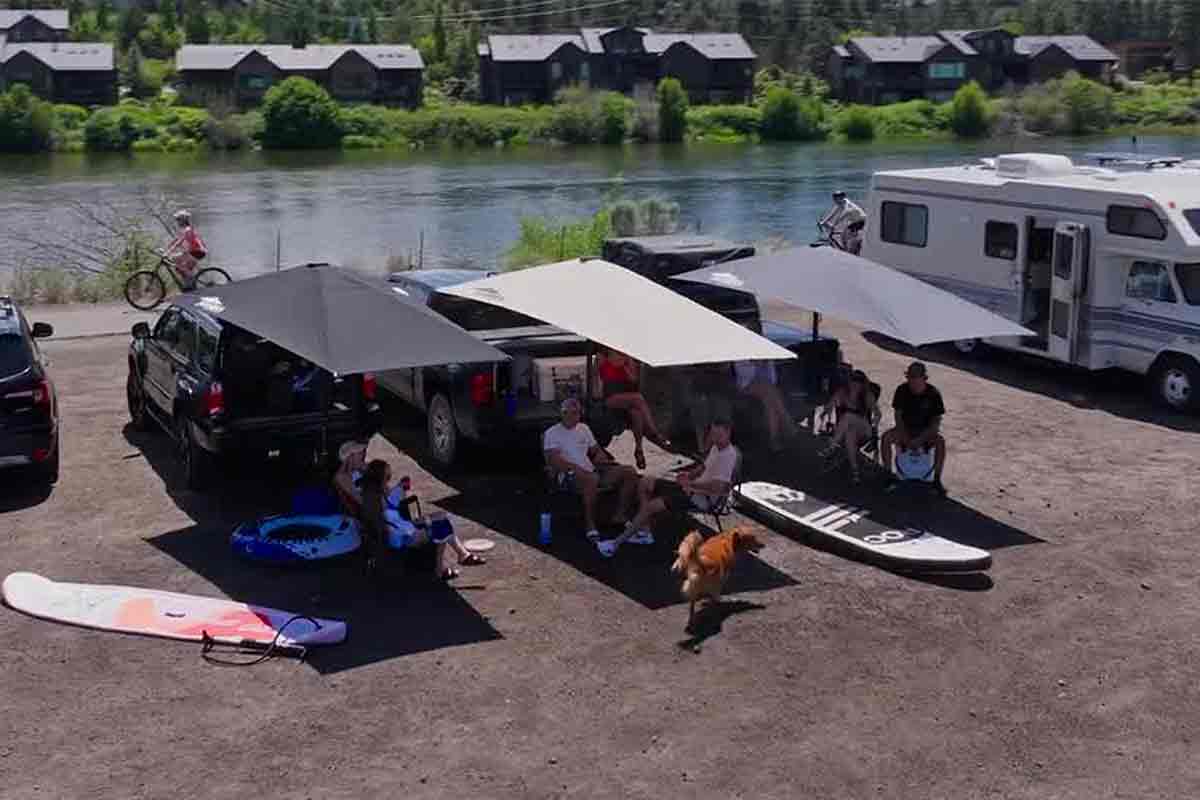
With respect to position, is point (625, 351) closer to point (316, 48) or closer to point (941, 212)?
point (941, 212)

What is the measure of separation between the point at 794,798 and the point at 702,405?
5.96m

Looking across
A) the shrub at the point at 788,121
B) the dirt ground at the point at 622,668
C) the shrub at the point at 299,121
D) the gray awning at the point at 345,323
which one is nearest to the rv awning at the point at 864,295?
the dirt ground at the point at 622,668

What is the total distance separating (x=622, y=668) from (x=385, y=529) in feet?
→ 6.66

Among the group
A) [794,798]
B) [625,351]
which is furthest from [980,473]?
[794,798]

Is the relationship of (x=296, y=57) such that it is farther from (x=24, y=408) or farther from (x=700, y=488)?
(x=700, y=488)

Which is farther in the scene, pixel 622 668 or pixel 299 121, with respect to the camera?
pixel 299 121

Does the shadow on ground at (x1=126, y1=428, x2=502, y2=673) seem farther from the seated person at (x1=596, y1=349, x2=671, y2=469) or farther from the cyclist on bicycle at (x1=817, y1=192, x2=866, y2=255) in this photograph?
the cyclist on bicycle at (x1=817, y1=192, x2=866, y2=255)

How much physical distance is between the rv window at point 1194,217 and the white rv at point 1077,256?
0.5 inches

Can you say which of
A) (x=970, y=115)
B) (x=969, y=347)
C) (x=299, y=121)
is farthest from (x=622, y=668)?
(x=970, y=115)

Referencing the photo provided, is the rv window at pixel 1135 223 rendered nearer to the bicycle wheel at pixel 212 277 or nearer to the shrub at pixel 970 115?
the bicycle wheel at pixel 212 277

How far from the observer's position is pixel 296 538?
10070mm

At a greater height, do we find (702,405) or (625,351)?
(625,351)

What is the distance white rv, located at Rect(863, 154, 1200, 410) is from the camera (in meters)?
14.8

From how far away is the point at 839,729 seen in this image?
7582mm
